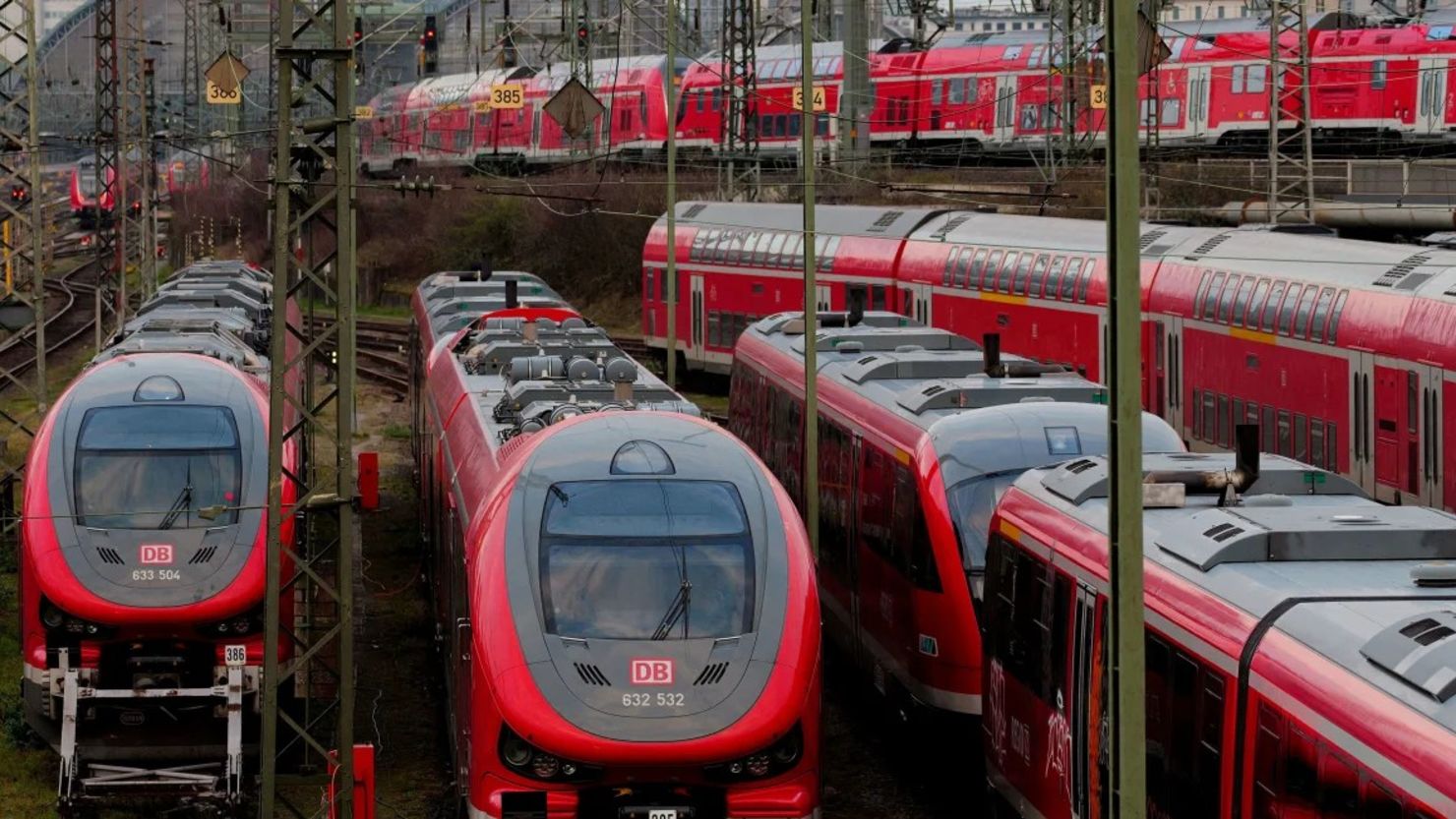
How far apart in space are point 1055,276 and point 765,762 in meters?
19.9

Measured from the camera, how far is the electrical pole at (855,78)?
51.5m

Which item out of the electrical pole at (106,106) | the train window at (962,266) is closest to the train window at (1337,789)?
the train window at (962,266)

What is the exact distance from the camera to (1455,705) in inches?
311

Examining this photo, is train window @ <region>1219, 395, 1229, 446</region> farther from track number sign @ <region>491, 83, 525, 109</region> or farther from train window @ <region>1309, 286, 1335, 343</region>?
track number sign @ <region>491, 83, 525, 109</region>

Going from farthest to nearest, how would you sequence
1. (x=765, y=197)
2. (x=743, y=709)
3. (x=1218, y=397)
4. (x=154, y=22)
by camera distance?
(x=154, y=22) < (x=765, y=197) < (x=1218, y=397) < (x=743, y=709)

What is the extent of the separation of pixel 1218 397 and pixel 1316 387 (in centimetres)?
285

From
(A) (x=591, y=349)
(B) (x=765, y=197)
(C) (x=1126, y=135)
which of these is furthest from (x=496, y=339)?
(B) (x=765, y=197)

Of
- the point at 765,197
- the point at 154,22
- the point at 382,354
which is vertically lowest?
the point at 382,354

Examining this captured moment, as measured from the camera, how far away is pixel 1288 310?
23078 millimetres

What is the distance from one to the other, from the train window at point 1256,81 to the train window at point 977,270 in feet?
55.4

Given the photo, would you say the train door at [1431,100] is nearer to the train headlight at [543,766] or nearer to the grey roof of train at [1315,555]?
the grey roof of train at [1315,555]

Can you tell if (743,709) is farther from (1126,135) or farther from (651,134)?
(651,134)

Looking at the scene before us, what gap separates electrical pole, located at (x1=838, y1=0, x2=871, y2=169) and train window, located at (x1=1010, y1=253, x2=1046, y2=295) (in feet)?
63.5

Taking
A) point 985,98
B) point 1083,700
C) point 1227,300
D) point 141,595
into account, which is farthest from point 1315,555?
point 985,98
